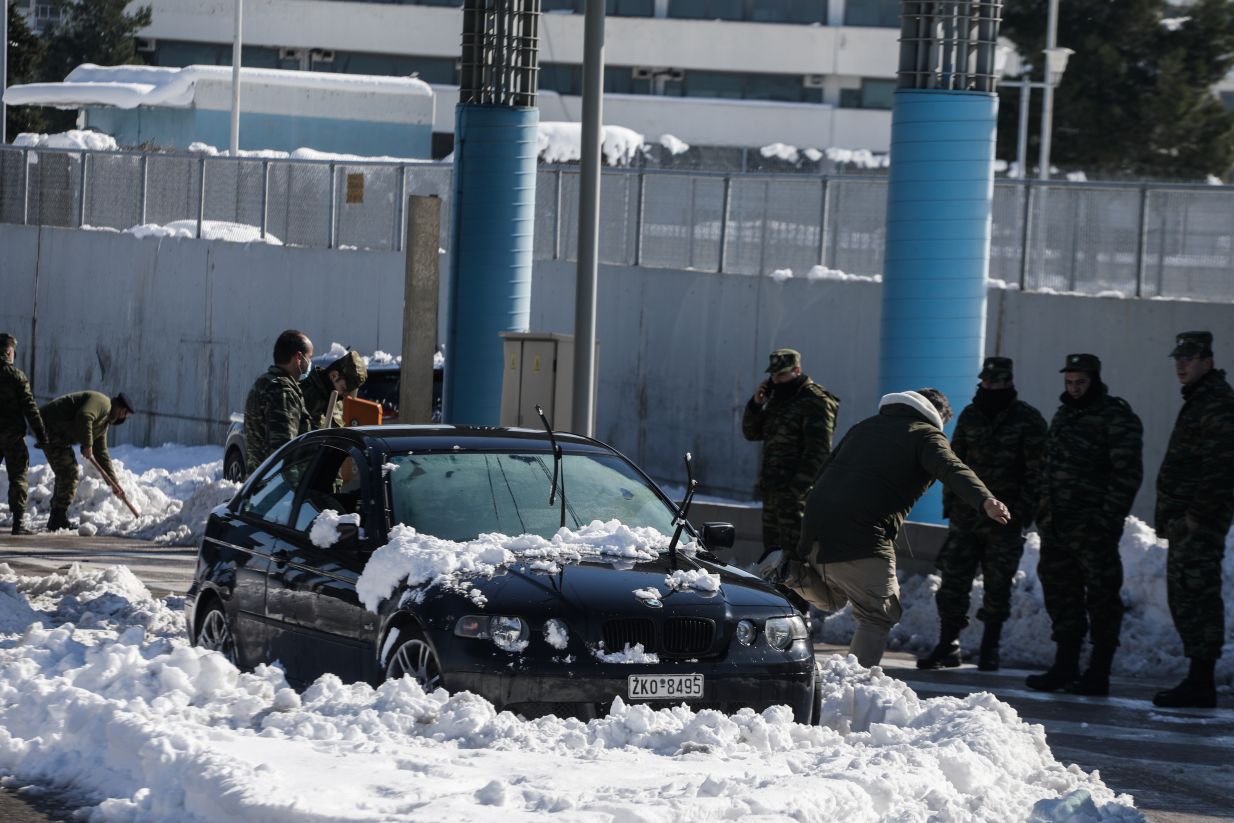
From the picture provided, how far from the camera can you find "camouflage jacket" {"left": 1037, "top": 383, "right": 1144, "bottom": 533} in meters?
11.4

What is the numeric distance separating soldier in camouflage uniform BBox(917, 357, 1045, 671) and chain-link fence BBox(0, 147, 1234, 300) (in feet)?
18.3

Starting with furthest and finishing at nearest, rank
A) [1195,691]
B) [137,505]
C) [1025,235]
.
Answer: [137,505] < [1025,235] < [1195,691]

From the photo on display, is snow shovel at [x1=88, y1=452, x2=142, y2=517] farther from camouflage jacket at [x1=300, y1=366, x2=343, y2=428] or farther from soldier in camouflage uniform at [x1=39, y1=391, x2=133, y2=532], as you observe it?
camouflage jacket at [x1=300, y1=366, x2=343, y2=428]

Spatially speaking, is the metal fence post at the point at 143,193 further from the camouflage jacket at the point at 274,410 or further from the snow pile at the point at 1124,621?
the snow pile at the point at 1124,621

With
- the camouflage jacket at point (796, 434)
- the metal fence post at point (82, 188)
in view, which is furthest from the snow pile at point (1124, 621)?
the metal fence post at point (82, 188)

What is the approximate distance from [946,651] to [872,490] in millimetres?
2157

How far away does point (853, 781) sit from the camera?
22.7 feet

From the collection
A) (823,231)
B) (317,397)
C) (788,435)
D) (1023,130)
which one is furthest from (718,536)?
(1023,130)

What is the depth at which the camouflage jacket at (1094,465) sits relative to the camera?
11.4 metres

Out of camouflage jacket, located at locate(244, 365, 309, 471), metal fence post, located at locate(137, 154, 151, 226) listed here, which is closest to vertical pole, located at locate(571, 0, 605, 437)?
camouflage jacket, located at locate(244, 365, 309, 471)

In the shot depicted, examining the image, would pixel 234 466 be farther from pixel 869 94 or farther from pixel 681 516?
pixel 869 94

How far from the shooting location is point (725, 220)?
73.4 ft

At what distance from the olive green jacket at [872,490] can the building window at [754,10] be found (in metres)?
71.6

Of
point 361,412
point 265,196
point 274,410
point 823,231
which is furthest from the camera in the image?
point 265,196
